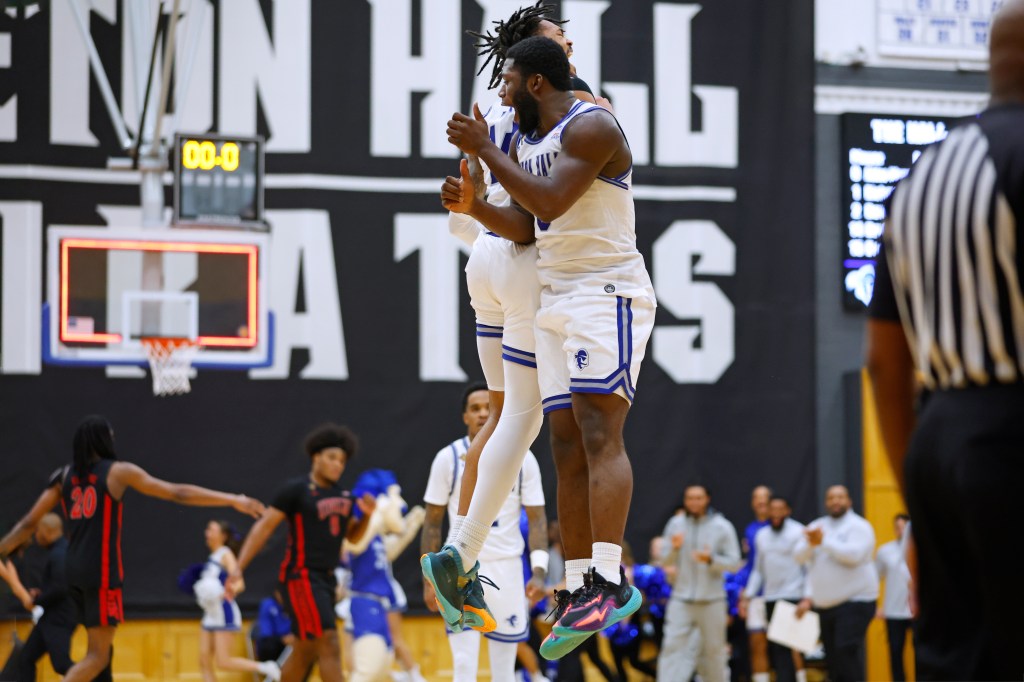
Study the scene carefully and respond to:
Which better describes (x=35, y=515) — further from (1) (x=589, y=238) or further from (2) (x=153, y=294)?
(1) (x=589, y=238)

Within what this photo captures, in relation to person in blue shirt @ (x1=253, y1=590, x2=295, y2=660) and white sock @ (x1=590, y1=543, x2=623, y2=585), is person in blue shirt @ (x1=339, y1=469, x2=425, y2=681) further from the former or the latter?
white sock @ (x1=590, y1=543, x2=623, y2=585)

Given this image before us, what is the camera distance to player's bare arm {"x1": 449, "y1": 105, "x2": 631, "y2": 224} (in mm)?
4461

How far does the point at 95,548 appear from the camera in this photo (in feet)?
A: 29.6

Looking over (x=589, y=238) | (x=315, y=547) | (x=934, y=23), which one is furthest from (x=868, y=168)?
(x=589, y=238)

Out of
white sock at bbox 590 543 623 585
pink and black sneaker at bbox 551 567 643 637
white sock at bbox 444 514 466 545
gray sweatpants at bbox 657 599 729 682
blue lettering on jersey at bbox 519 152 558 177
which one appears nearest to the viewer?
pink and black sneaker at bbox 551 567 643 637

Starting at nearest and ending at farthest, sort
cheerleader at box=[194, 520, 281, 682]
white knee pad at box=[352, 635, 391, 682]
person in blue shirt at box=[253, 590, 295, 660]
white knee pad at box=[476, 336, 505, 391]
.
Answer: white knee pad at box=[476, 336, 505, 391] < white knee pad at box=[352, 635, 391, 682] < cheerleader at box=[194, 520, 281, 682] < person in blue shirt at box=[253, 590, 295, 660]

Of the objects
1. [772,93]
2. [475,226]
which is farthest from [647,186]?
[475,226]

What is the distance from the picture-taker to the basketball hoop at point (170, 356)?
40.3 ft

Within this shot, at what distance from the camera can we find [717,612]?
12.7m

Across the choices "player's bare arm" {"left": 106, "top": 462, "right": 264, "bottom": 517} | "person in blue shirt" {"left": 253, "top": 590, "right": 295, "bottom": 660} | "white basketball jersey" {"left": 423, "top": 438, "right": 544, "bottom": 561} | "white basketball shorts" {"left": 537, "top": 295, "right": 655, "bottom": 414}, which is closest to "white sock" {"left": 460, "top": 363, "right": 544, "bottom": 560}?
"white basketball shorts" {"left": 537, "top": 295, "right": 655, "bottom": 414}

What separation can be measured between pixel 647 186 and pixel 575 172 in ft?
35.4

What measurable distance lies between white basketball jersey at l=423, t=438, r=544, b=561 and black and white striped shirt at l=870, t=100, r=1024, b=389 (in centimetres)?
578

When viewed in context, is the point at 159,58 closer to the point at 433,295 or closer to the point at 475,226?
the point at 433,295

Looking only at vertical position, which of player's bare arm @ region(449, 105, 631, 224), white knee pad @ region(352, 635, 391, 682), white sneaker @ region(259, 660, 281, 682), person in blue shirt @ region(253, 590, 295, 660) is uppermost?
player's bare arm @ region(449, 105, 631, 224)
